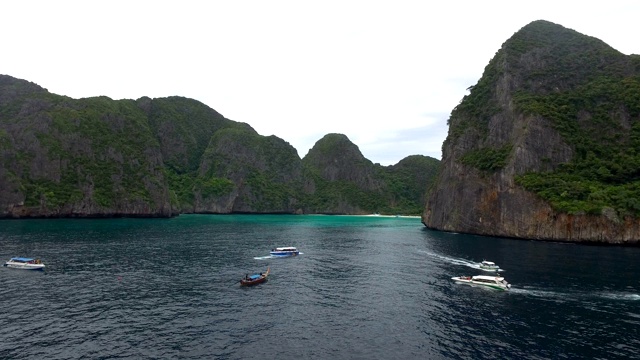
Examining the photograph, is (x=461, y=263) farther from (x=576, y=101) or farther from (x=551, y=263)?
(x=576, y=101)

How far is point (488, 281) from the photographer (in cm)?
6391

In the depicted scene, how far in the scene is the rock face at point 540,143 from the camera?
4732 inches

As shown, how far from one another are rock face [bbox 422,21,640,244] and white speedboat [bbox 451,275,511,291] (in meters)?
69.8

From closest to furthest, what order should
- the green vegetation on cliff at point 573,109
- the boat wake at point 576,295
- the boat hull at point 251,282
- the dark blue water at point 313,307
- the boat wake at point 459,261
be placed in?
the dark blue water at point 313,307 < the boat wake at point 576,295 < the boat hull at point 251,282 < the boat wake at point 459,261 < the green vegetation on cliff at point 573,109

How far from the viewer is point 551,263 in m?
82.4

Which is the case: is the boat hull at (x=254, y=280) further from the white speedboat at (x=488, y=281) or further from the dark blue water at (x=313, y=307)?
the white speedboat at (x=488, y=281)

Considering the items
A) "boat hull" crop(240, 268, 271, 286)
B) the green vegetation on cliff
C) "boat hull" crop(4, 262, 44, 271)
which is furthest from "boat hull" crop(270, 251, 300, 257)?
the green vegetation on cliff

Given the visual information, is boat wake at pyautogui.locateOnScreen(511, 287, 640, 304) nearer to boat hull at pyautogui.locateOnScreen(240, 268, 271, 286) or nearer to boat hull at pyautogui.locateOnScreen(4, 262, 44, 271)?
boat hull at pyautogui.locateOnScreen(240, 268, 271, 286)

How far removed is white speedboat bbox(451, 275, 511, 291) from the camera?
61812 mm

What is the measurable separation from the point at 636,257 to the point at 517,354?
76919 mm

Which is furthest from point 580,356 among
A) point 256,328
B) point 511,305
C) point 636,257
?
point 636,257

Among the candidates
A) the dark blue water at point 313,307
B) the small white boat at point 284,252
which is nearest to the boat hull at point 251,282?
the dark blue water at point 313,307

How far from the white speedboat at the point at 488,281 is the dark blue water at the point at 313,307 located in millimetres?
2051

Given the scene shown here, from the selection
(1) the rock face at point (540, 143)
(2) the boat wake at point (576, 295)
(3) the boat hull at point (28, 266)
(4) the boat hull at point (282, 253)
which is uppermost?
(1) the rock face at point (540, 143)
